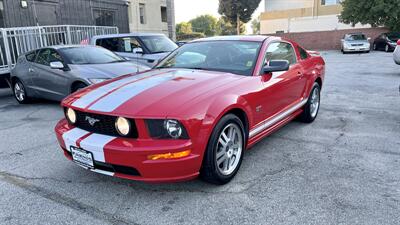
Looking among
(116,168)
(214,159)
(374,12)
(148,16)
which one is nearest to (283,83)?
(214,159)

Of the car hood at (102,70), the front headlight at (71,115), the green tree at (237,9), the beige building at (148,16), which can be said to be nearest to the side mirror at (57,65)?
the car hood at (102,70)

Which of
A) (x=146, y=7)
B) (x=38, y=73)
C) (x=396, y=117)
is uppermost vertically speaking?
(x=146, y=7)

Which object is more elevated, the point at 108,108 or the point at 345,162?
the point at 108,108

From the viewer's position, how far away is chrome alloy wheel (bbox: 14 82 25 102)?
801 centimetres

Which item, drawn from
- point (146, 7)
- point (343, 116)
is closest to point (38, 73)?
point (343, 116)

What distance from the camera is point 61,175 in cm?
371

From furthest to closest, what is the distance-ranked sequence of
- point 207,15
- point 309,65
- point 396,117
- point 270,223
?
point 207,15
point 396,117
point 309,65
point 270,223

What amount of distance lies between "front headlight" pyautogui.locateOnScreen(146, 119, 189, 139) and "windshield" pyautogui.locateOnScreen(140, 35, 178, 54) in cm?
697

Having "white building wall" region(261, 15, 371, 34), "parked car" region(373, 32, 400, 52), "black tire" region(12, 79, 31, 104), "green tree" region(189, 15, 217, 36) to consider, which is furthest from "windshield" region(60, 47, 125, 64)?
"green tree" region(189, 15, 217, 36)

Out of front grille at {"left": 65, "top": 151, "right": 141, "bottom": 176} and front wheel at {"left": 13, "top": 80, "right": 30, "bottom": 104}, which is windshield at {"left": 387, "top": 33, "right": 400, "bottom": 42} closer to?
front wheel at {"left": 13, "top": 80, "right": 30, "bottom": 104}

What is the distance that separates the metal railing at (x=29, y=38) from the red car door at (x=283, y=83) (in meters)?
7.46

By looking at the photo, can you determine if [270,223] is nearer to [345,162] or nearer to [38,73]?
[345,162]

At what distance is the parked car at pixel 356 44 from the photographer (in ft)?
73.1

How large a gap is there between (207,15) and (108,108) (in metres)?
98.6
